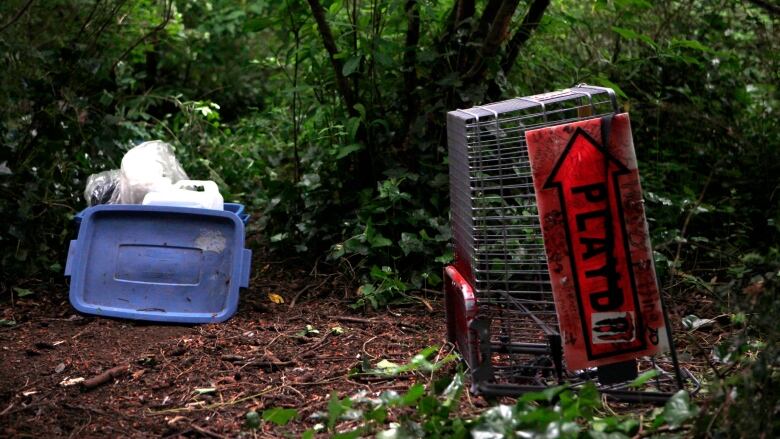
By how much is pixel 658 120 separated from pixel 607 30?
796 millimetres

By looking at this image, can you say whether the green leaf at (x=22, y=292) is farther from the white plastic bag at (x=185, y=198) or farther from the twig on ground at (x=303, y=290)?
the twig on ground at (x=303, y=290)

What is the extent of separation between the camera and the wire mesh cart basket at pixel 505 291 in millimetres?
3027

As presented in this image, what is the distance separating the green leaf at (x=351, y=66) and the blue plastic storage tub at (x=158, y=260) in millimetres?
958

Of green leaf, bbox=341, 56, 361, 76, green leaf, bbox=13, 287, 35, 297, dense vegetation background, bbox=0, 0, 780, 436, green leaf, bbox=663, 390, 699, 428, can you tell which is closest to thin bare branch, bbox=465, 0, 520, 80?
dense vegetation background, bbox=0, 0, 780, 436

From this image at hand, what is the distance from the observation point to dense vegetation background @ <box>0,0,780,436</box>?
4664 mm

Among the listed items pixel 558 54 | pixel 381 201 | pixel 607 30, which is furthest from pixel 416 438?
pixel 607 30

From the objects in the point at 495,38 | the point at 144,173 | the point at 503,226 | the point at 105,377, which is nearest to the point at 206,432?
the point at 105,377

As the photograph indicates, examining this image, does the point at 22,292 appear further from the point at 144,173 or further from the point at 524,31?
the point at 524,31

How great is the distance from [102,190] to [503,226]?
239 centimetres

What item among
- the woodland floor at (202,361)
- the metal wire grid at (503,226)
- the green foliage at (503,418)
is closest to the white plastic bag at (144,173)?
the woodland floor at (202,361)

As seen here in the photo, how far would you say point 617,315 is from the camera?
2.92 metres

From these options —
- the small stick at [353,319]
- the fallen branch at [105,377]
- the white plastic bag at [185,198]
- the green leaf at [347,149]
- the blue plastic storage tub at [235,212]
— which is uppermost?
the green leaf at [347,149]

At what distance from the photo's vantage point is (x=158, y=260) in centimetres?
427

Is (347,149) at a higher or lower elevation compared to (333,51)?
lower
